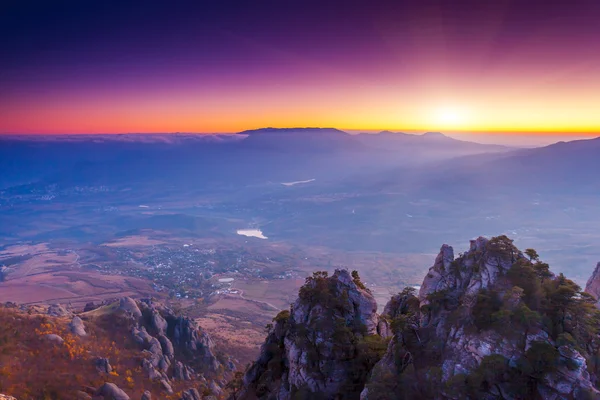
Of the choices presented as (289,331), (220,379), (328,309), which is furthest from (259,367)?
(220,379)

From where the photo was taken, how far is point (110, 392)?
40.7m

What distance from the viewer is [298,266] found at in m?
163

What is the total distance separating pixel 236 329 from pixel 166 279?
67.9m

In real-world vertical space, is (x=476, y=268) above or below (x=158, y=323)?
above

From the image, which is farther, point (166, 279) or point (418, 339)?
point (166, 279)

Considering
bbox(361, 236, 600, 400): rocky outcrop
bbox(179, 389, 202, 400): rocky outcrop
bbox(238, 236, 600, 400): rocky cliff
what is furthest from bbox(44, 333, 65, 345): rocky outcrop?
bbox(361, 236, 600, 400): rocky outcrop

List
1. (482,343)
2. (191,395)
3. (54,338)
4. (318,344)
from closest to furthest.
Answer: (482,343), (318,344), (54,338), (191,395)

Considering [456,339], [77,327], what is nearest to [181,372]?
[77,327]

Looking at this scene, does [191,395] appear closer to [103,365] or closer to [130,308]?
[103,365]

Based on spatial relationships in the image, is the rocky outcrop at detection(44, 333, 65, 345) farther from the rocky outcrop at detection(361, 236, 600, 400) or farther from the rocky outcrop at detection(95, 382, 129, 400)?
the rocky outcrop at detection(361, 236, 600, 400)

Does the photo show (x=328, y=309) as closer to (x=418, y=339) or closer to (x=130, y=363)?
(x=418, y=339)

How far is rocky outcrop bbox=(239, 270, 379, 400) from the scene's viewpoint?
72.5 feet

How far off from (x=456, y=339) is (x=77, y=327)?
174 feet

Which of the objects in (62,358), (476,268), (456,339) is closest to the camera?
(456,339)
